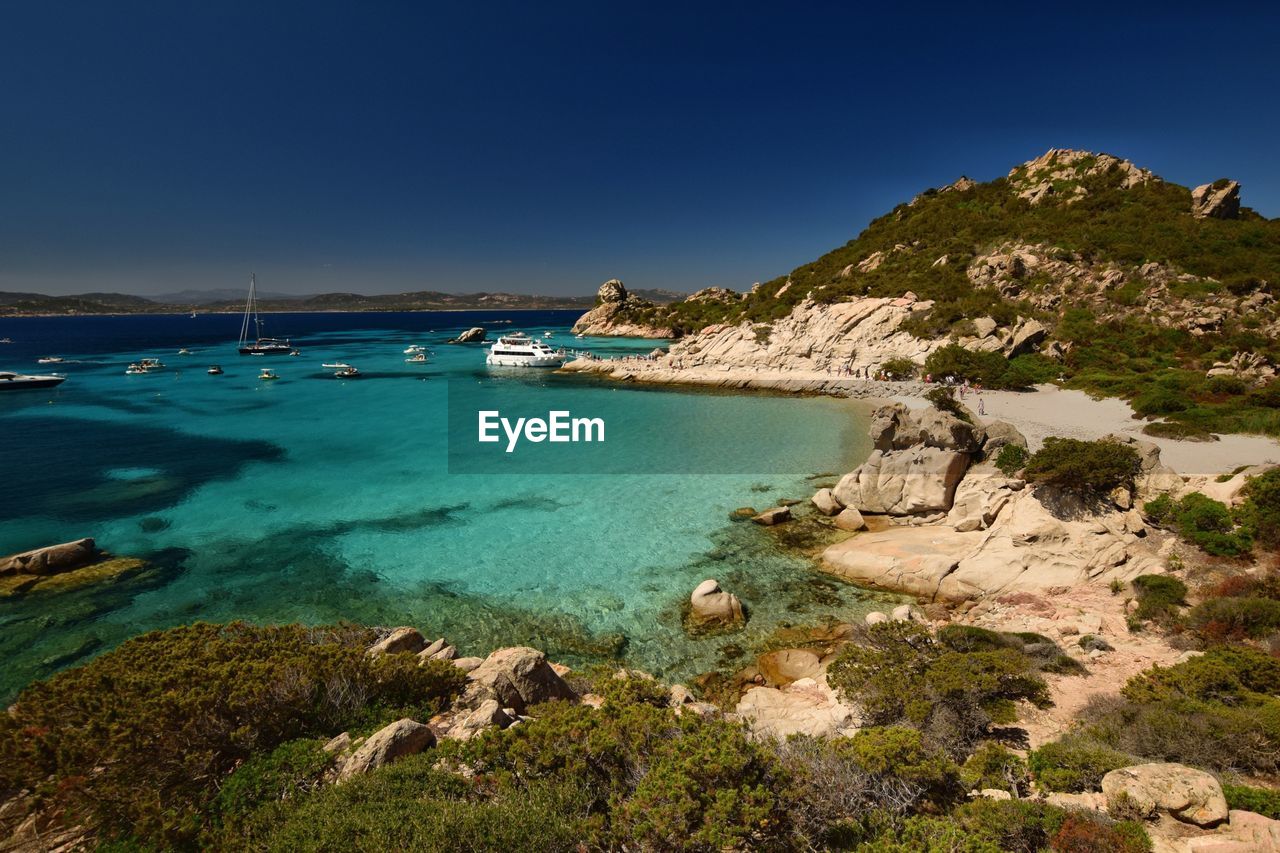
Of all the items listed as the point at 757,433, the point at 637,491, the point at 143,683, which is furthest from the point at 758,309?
the point at 143,683

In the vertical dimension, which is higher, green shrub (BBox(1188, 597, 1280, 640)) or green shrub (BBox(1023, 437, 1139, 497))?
green shrub (BBox(1023, 437, 1139, 497))

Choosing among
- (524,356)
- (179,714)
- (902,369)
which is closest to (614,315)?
(524,356)

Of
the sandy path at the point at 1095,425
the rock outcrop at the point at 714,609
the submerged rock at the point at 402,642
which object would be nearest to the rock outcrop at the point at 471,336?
the sandy path at the point at 1095,425

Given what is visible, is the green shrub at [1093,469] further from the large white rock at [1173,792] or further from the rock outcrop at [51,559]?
the rock outcrop at [51,559]

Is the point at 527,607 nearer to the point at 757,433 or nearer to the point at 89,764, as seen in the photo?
the point at 89,764

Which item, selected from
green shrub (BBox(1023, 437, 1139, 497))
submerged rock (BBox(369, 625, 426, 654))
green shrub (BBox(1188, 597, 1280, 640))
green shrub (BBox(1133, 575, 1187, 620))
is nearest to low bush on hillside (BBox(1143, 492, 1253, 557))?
green shrub (BBox(1023, 437, 1139, 497))

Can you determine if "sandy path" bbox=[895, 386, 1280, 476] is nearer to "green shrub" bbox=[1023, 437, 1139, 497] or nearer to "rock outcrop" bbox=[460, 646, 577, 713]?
"green shrub" bbox=[1023, 437, 1139, 497]
